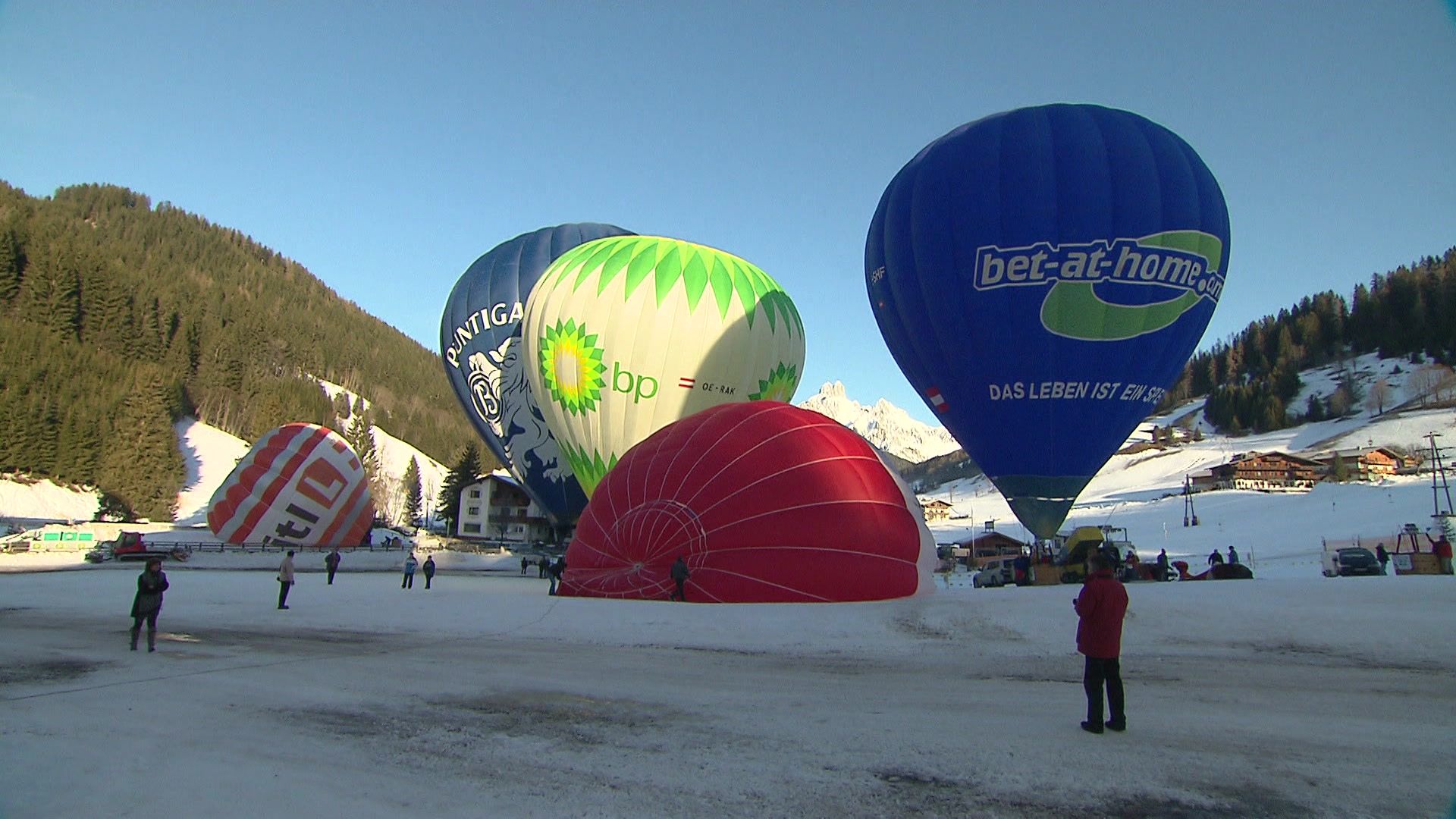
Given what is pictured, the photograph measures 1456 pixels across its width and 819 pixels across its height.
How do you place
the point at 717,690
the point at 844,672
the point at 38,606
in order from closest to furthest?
the point at 717,690 → the point at 844,672 → the point at 38,606

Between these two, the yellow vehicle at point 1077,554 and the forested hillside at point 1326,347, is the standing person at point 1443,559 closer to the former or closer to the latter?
the yellow vehicle at point 1077,554

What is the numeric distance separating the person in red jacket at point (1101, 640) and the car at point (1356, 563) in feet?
62.6

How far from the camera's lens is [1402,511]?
1795 inches

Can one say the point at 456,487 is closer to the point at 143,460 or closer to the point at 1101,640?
the point at 143,460

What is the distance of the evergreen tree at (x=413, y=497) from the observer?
3273 inches

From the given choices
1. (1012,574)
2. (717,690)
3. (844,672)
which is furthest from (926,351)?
(717,690)

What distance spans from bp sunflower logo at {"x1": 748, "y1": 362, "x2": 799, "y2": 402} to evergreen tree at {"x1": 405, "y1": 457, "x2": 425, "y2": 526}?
61.0 metres

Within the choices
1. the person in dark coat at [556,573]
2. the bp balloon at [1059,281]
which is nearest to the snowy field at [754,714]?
the person in dark coat at [556,573]

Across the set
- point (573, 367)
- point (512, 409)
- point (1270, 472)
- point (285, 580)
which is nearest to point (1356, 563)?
point (573, 367)

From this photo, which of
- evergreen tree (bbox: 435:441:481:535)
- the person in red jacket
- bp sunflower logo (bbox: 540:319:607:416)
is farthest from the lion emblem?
evergreen tree (bbox: 435:441:481:535)

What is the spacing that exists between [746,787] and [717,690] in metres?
2.69

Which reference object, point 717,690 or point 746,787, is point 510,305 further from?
point 746,787

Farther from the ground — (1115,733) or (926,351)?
(926,351)

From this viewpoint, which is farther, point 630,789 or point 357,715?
point 357,715
